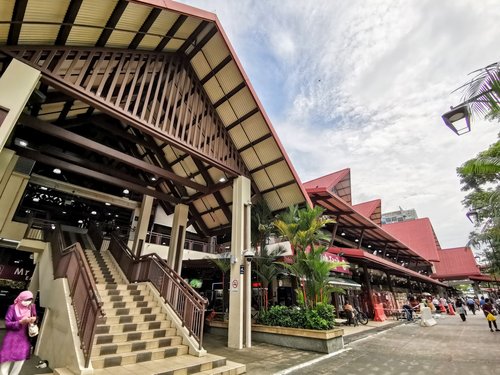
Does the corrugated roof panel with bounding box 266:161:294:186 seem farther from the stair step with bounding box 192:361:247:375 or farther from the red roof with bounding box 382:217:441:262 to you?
the red roof with bounding box 382:217:441:262

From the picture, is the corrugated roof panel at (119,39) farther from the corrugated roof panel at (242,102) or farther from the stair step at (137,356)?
the stair step at (137,356)

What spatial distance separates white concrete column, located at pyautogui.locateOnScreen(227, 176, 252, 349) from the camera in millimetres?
7820

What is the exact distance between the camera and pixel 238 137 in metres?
10.4

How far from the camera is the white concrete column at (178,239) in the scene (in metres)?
12.5

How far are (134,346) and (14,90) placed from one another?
5.76 m

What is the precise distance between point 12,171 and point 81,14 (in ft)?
26.2

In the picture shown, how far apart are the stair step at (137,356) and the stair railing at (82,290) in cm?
44

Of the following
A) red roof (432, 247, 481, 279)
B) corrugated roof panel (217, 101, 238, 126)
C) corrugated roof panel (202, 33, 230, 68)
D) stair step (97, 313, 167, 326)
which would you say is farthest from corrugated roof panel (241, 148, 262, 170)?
red roof (432, 247, 481, 279)

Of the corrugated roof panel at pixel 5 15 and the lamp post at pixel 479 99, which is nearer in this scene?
the lamp post at pixel 479 99

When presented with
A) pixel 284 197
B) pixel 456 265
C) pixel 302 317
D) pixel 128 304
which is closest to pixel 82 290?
pixel 128 304

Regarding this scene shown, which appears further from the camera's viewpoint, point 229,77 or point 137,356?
point 229,77

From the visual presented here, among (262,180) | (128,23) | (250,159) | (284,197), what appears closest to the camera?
(128,23)

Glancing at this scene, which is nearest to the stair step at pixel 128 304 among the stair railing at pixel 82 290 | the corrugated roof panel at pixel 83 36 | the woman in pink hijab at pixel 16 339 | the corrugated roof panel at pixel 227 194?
the stair railing at pixel 82 290

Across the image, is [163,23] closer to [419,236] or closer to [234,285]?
[234,285]
